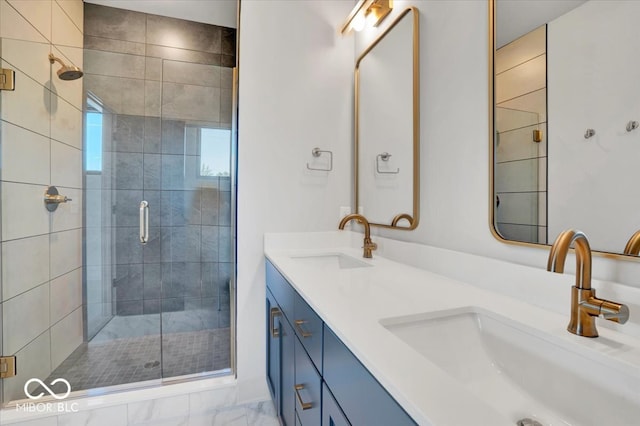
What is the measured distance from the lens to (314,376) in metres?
0.80

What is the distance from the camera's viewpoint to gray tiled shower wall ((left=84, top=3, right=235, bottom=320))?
1.80 metres

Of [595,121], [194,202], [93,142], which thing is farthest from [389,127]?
[93,142]

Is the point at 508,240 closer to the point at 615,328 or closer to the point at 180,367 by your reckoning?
the point at 615,328

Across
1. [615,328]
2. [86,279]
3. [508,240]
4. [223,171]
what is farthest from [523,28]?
[86,279]

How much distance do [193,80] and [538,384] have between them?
85.8 inches

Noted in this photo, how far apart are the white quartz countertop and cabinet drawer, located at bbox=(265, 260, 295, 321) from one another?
48 mm

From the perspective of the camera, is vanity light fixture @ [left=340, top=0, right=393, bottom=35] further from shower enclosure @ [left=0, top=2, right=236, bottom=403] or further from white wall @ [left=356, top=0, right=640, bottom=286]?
shower enclosure @ [left=0, top=2, right=236, bottom=403]

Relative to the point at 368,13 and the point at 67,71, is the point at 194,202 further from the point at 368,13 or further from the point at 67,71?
the point at 368,13

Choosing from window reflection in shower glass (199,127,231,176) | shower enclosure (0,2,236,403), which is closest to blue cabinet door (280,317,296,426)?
shower enclosure (0,2,236,403)

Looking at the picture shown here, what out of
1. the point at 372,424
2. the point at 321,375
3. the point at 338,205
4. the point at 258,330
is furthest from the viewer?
the point at 338,205

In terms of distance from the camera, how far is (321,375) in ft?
2.45

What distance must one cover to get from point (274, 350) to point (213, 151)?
1.26m

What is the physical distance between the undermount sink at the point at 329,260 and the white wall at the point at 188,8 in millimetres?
1979

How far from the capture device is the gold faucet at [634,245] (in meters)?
0.61
